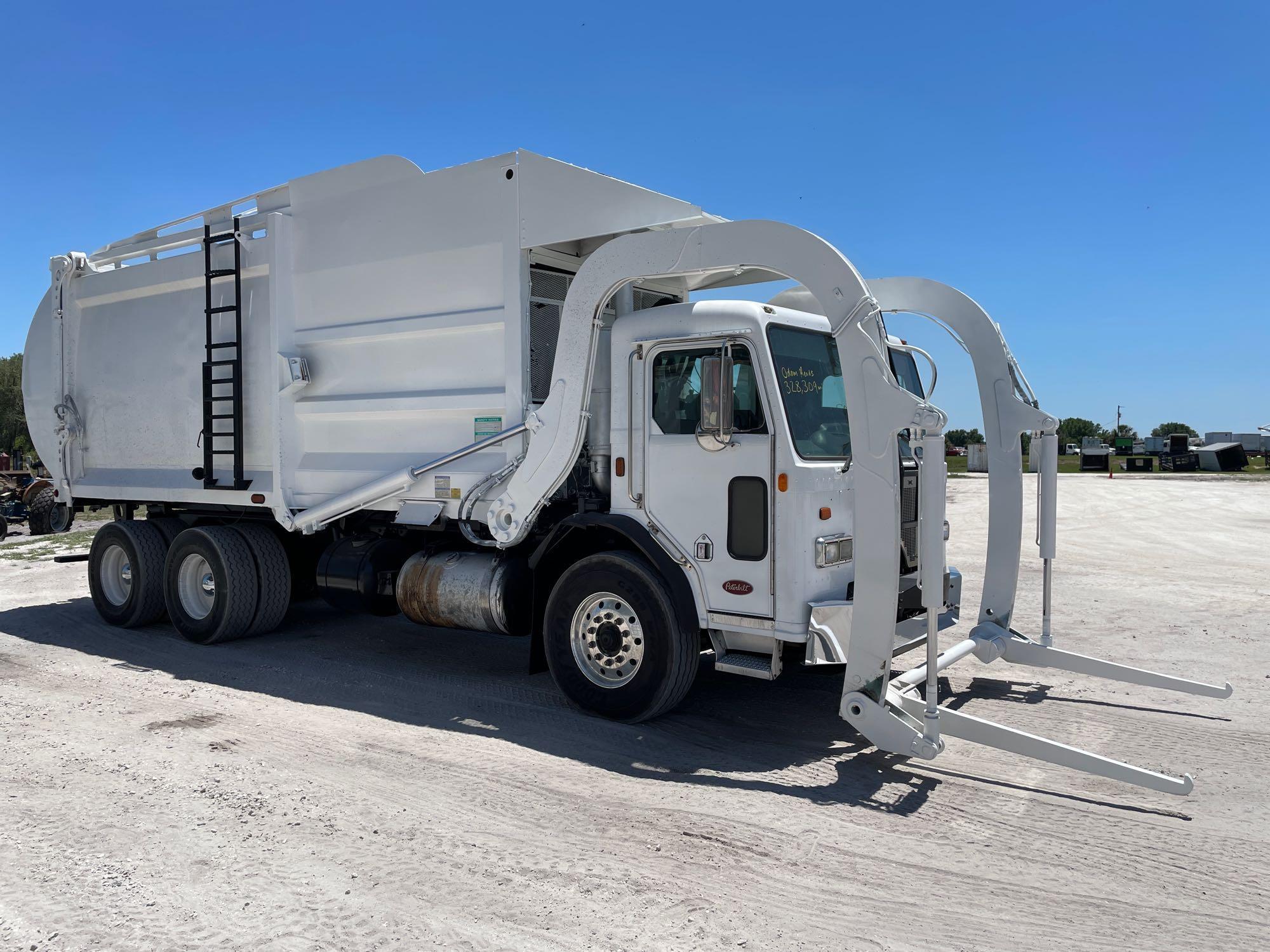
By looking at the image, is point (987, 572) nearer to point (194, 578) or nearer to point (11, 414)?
point (194, 578)

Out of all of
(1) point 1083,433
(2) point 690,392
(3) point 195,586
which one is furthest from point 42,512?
(1) point 1083,433

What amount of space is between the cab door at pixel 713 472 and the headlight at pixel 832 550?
0.99 ft

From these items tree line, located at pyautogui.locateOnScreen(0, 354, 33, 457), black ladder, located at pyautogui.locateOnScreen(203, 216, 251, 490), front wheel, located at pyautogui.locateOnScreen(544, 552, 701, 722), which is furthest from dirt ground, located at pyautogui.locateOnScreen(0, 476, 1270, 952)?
tree line, located at pyautogui.locateOnScreen(0, 354, 33, 457)

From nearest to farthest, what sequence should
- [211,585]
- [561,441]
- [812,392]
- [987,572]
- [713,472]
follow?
[713,472], [812,392], [561,441], [987,572], [211,585]

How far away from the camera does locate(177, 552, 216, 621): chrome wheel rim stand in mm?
9242

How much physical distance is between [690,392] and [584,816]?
276 centimetres

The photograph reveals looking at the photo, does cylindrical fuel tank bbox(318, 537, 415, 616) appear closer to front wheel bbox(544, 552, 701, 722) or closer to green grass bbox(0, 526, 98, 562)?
front wheel bbox(544, 552, 701, 722)

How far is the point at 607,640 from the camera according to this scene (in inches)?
252

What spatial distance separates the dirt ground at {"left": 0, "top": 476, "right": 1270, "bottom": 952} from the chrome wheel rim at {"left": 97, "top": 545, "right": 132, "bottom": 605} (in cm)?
160

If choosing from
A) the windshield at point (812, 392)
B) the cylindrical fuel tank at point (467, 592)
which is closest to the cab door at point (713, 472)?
the windshield at point (812, 392)

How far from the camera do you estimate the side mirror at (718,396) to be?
5.73m

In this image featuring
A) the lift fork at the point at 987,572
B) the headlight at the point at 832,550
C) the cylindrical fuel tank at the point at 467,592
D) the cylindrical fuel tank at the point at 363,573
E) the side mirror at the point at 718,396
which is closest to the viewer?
the lift fork at the point at 987,572

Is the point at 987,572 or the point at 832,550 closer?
the point at 832,550

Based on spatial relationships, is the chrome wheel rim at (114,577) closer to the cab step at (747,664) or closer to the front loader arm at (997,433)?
the cab step at (747,664)
